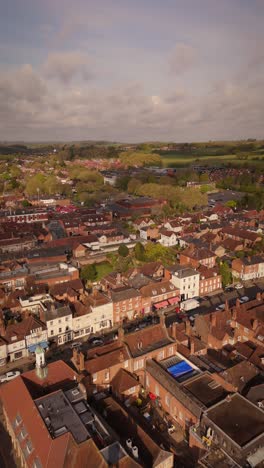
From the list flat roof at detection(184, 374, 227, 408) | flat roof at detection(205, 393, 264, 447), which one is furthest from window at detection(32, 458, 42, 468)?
flat roof at detection(184, 374, 227, 408)

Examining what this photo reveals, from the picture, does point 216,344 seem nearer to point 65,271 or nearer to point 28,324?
point 28,324

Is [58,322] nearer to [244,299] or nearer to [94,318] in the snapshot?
[94,318]

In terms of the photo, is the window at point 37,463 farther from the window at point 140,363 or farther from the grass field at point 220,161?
the grass field at point 220,161

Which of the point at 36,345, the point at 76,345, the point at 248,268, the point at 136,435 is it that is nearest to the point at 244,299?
the point at 248,268

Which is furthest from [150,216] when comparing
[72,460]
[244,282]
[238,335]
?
[72,460]

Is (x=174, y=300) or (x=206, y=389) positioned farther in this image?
(x=174, y=300)

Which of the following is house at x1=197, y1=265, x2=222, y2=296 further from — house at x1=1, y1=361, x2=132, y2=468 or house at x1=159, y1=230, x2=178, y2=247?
house at x1=1, y1=361, x2=132, y2=468
